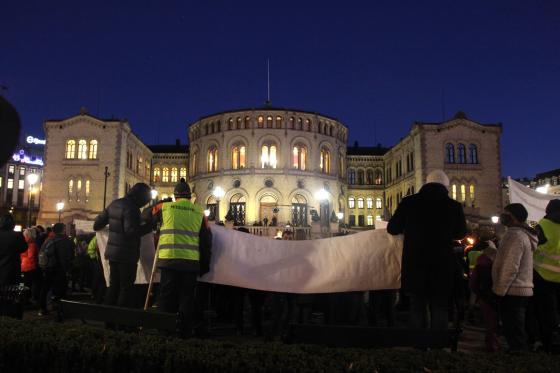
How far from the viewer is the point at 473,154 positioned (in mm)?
54812

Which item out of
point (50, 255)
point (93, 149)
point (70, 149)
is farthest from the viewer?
point (70, 149)

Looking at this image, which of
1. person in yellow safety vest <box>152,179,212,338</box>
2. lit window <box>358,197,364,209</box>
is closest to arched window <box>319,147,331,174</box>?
lit window <box>358,197,364,209</box>

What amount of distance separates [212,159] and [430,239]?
175 feet

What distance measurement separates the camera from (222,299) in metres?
9.80

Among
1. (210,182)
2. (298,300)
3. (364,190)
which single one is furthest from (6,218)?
(364,190)

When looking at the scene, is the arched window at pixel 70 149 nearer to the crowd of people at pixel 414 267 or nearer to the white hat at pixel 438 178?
the crowd of people at pixel 414 267

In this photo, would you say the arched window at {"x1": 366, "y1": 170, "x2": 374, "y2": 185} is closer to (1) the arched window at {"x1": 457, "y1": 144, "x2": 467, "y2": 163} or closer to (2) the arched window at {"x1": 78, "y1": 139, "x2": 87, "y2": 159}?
(1) the arched window at {"x1": 457, "y1": 144, "x2": 467, "y2": 163}

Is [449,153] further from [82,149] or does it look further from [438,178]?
[438,178]

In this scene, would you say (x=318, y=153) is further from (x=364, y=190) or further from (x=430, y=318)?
(x=430, y=318)

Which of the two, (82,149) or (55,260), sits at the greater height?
(82,149)

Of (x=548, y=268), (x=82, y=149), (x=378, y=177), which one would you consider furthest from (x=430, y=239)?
(x=378, y=177)

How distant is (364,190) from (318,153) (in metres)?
16.4

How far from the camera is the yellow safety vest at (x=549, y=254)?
22.9 ft

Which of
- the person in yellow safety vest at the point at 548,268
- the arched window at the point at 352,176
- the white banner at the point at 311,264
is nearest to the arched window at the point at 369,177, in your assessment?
the arched window at the point at 352,176
